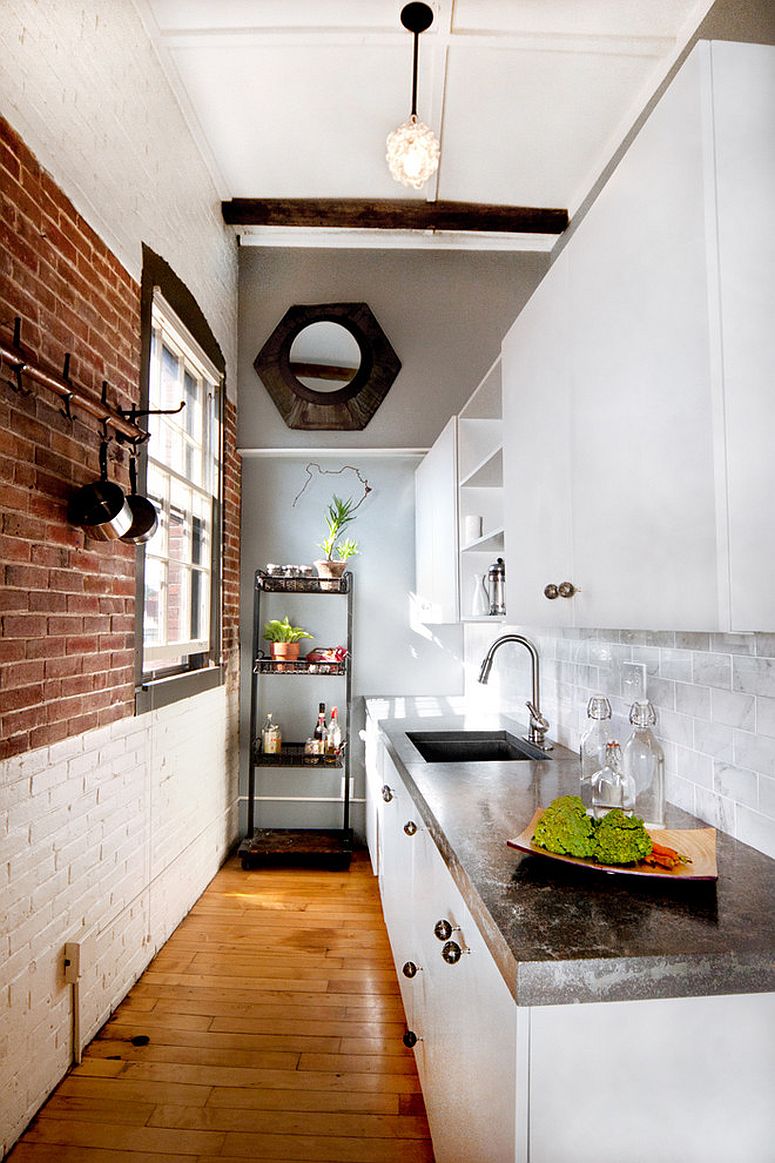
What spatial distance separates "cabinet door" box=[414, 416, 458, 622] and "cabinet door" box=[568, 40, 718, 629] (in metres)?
1.56

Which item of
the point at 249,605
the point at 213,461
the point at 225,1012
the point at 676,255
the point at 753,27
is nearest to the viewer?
the point at 676,255

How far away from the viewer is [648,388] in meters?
1.24

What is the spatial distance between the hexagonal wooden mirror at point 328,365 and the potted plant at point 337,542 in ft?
1.51

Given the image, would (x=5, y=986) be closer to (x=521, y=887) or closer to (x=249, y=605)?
(x=521, y=887)

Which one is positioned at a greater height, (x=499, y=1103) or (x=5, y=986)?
(x=499, y=1103)

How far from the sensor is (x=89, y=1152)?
172 cm

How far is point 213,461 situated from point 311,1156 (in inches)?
114

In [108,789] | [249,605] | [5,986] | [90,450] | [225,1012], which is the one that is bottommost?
[225,1012]

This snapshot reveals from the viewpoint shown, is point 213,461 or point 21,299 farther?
point 213,461

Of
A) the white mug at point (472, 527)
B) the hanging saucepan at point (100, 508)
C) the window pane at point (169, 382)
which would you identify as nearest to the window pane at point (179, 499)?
the window pane at point (169, 382)

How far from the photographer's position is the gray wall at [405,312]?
4121 mm

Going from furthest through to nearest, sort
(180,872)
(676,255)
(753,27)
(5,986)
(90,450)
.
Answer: (180,872)
(90,450)
(753,27)
(5,986)
(676,255)

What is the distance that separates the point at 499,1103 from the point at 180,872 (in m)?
2.28

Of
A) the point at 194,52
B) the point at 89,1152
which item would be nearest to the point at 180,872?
the point at 89,1152
